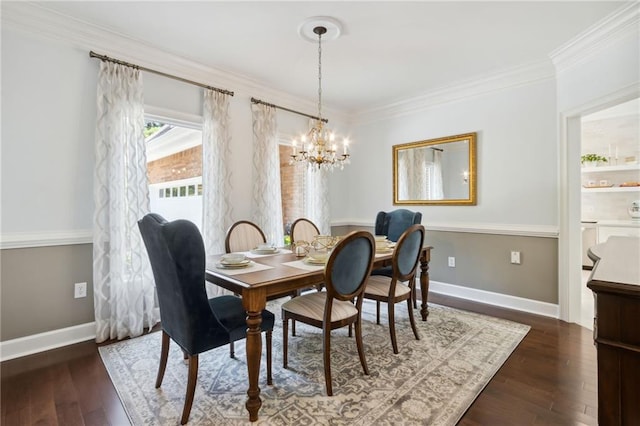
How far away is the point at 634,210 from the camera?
4879mm

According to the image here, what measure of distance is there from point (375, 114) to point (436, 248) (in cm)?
215

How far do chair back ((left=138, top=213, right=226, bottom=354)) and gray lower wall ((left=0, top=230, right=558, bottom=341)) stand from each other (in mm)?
1394

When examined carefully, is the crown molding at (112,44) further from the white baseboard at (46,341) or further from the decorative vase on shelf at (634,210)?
the decorative vase on shelf at (634,210)

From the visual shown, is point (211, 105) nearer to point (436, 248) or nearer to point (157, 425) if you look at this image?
point (157, 425)

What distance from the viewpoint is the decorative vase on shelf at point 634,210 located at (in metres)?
4.82

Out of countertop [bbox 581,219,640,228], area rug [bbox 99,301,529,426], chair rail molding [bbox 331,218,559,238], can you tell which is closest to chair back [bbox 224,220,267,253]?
area rug [bbox 99,301,529,426]

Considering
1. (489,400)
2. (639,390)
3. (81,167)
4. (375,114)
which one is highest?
(375,114)

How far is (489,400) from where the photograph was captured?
1.83m

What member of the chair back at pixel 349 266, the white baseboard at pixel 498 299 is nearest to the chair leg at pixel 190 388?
the chair back at pixel 349 266

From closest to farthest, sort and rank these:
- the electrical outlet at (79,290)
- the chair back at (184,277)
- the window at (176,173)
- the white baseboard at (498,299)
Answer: the chair back at (184,277) < the electrical outlet at (79,290) < the white baseboard at (498,299) < the window at (176,173)

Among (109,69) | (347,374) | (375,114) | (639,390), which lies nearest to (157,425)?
(347,374)

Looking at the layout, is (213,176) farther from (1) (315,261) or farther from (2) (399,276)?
(2) (399,276)

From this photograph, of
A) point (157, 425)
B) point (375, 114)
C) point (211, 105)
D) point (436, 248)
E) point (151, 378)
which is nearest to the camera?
point (157, 425)

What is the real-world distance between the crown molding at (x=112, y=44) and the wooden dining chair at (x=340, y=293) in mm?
2561
